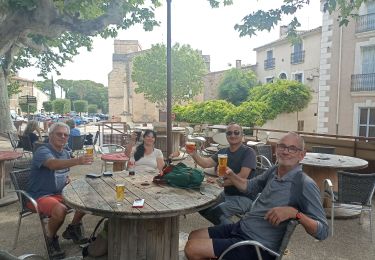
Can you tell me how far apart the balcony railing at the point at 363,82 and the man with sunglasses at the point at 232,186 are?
49.9ft

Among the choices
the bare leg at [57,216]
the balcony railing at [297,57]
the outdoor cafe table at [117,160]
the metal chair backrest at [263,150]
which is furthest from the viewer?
the balcony railing at [297,57]

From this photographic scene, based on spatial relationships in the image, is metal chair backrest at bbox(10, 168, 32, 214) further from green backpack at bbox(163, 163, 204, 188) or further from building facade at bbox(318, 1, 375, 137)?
building facade at bbox(318, 1, 375, 137)

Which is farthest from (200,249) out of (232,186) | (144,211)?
(232,186)

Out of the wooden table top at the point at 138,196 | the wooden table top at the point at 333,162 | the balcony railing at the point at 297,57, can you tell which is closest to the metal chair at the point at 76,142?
the wooden table top at the point at 138,196

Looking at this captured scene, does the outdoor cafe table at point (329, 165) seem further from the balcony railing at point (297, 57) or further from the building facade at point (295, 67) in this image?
the balcony railing at point (297, 57)

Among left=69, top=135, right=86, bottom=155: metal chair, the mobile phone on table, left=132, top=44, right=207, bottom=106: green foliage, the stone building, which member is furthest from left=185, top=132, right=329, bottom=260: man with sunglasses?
the stone building

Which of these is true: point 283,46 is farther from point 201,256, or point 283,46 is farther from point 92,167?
point 201,256

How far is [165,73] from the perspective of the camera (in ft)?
109

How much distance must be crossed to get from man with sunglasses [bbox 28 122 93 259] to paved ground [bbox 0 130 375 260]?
19 centimetres

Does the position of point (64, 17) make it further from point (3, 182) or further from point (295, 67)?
point (295, 67)

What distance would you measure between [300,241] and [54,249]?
275cm

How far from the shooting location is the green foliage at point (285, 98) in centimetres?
2039

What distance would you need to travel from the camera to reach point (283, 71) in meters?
26.9

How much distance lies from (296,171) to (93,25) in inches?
291
